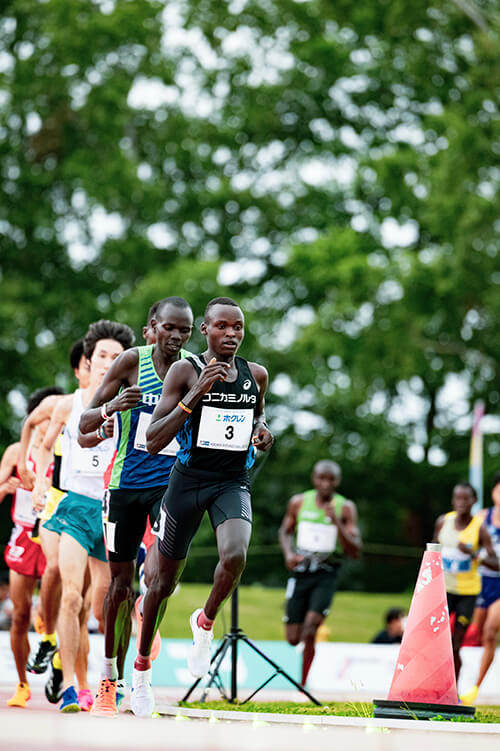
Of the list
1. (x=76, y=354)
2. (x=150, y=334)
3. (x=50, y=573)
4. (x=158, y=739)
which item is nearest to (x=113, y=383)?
(x=150, y=334)

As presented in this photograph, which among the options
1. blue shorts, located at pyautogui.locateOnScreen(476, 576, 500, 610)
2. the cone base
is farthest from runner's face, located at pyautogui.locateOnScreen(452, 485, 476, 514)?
the cone base

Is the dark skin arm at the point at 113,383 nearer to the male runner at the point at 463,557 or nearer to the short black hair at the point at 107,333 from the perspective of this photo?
the short black hair at the point at 107,333

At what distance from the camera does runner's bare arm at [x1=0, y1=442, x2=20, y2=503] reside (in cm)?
1093

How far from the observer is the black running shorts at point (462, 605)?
1338cm

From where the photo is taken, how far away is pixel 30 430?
10.7 meters

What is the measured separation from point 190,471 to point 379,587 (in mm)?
23390

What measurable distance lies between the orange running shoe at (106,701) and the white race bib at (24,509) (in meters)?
2.70

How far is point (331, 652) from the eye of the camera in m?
16.3

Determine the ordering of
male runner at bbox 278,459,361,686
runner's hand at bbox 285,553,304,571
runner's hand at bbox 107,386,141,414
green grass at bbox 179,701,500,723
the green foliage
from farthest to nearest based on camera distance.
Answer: the green foliage < runner's hand at bbox 285,553,304,571 < male runner at bbox 278,459,361,686 < green grass at bbox 179,701,500,723 < runner's hand at bbox 107,386,141,414

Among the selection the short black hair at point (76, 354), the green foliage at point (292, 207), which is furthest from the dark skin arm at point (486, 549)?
the green foliage at point (292, 207)

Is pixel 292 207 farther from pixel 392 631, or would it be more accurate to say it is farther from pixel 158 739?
pixel 158 739

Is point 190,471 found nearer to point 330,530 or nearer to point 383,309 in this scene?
point 330,530

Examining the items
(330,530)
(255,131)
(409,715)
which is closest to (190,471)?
(409,715)

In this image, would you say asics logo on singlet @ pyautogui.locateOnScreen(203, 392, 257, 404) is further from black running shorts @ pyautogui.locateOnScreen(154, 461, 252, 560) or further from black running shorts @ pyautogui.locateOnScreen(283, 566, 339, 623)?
black running shorts @ pyautogui.locateOnScreen(283, 566, 339, 623)
